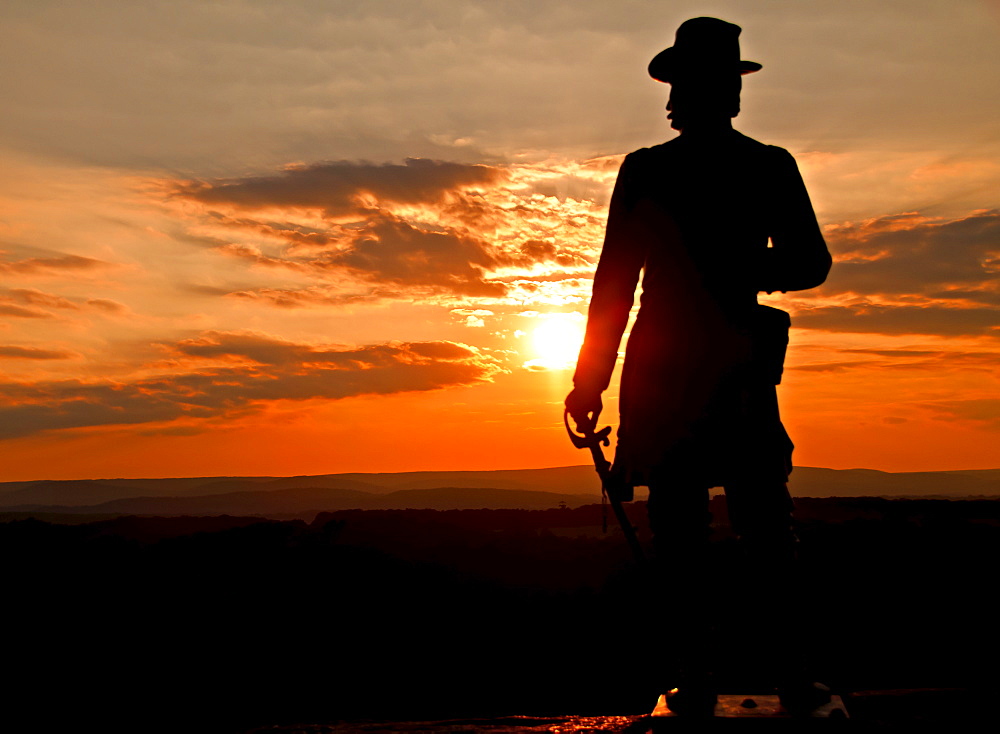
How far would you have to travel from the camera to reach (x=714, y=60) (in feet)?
11.9

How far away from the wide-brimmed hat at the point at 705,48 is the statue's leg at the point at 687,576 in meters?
1.74

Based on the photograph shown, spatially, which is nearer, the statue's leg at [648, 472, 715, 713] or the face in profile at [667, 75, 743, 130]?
the statue's leg at [648, 472, 715, 713]

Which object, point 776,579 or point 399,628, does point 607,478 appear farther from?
point 399,628

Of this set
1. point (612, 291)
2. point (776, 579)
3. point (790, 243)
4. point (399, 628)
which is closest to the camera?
point (776, 579)

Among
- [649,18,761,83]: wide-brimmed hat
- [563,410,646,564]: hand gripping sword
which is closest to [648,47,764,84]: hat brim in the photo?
[649,18,761,83]: wide-brimmed hat

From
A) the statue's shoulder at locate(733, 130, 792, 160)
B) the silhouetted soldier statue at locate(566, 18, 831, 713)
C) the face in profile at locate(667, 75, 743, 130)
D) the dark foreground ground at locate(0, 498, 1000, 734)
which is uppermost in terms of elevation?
the face in profile at locate(667, 75, 743, 130)

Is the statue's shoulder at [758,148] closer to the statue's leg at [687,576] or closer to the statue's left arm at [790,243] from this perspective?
the statue's left arm at [790,243]

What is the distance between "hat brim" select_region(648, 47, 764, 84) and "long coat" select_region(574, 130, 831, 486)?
0.27m

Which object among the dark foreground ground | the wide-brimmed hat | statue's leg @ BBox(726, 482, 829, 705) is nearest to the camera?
statue's leg @ BBox(726, 482, 829, 705)

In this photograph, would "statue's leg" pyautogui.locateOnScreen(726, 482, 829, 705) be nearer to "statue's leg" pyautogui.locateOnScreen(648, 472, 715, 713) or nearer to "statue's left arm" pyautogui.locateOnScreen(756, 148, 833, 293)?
"statue's leg" pyautogui.locateOnScreen(648, 472, 715, 713)

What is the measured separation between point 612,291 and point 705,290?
0.42m

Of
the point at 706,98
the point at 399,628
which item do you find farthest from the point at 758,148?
the point at 399,628

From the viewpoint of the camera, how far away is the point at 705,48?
3.61m

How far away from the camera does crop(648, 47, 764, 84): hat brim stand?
145 inches
